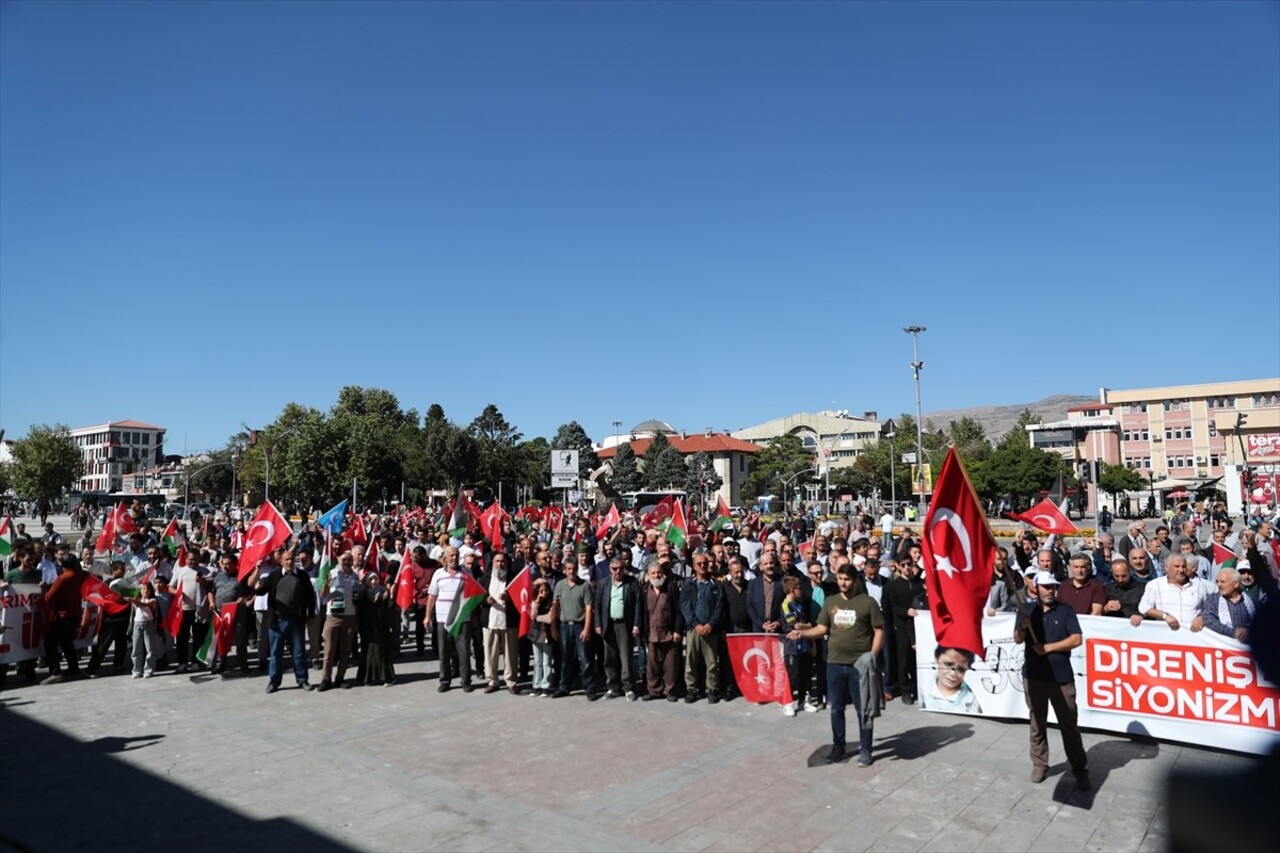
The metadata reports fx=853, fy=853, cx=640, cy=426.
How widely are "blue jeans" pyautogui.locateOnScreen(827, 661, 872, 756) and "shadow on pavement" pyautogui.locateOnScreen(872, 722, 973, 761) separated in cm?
38

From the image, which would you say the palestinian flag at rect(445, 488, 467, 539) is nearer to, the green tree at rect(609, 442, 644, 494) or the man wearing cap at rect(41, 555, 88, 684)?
the man wearing cap at rect(41, 555, 88, 684)

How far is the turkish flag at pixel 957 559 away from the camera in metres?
7.15

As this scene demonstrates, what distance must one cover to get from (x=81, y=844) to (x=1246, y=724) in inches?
394

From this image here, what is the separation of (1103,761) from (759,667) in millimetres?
3765

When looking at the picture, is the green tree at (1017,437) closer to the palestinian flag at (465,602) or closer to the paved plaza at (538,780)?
the palestinian flag at (465,602)

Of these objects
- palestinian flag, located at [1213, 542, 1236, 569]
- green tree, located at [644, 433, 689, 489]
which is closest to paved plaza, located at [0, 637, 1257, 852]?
palestinian flag, located at [1213, 542, 1236, 569]

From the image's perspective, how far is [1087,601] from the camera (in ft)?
30.3

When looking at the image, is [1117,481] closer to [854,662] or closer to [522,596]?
[522,596]

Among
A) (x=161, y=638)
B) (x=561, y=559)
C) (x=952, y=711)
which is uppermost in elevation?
(x=561, y=559)

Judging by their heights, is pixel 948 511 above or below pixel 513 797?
above

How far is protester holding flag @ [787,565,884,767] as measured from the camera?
7.98 meters

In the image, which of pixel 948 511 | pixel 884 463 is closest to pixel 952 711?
pixel 948 511

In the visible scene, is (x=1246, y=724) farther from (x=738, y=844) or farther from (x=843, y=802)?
(x=738, y=844)

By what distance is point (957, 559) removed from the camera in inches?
287
